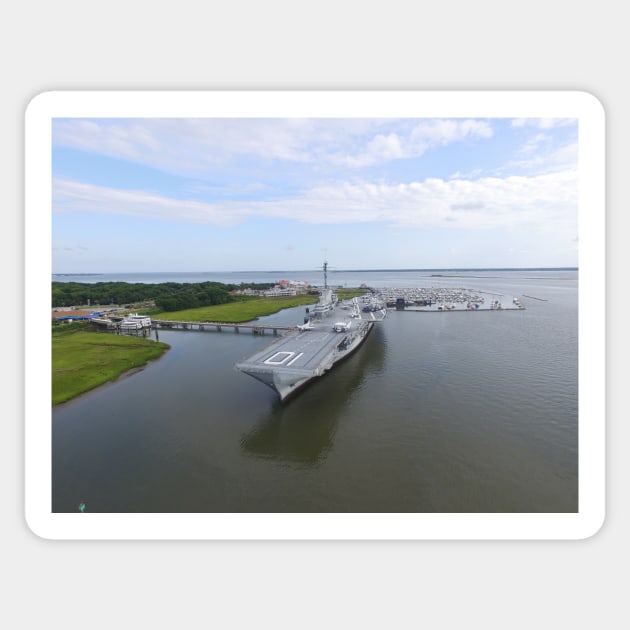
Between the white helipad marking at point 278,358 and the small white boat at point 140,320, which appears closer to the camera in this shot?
the white helipad marking at point 278,358

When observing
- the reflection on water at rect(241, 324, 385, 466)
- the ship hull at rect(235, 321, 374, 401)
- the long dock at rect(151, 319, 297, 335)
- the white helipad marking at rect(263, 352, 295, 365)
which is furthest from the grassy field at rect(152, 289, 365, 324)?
the reflection on water at rect(241, 324, 385, 466)

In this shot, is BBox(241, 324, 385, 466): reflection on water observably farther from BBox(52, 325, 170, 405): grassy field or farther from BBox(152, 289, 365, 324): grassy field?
BBox(152, 289, 365, 324): grassy field

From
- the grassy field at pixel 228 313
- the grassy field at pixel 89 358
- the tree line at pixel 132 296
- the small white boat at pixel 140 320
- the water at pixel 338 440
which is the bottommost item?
the water at pixel 338 440

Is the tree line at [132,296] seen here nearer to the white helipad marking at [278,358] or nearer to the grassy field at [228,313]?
the grassy field at [228,313]

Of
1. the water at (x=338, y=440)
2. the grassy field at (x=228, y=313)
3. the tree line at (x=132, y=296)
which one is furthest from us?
the tree line at (x=132, y=296)
